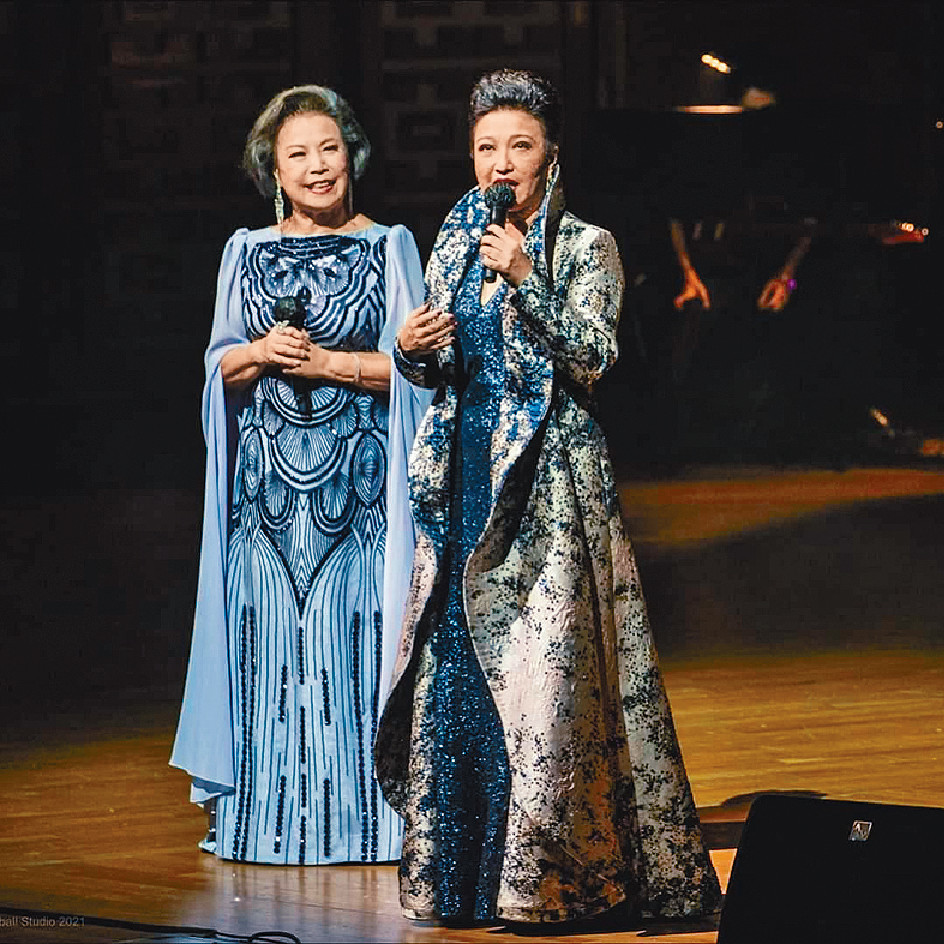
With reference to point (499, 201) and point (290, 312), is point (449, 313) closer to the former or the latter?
point (499, 201)

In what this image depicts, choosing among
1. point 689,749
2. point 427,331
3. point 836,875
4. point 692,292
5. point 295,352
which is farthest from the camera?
point 692,292

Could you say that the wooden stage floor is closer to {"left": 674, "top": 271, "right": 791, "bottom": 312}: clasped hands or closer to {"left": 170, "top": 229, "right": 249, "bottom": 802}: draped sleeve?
{"left": 170, "top": 229, "right": 249, "bottom": 802}: draped sleeve

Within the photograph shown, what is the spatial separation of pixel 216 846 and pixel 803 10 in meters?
10.2

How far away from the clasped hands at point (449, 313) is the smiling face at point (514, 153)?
0.08m

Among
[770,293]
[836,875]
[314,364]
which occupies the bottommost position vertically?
[770,293]

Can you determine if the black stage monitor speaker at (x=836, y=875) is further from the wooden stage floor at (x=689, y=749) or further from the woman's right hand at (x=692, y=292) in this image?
the woman's right hand at (x=692, y=292)

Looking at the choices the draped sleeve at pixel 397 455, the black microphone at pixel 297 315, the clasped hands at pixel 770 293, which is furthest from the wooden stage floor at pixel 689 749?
the clasped hands at pixel 770 293

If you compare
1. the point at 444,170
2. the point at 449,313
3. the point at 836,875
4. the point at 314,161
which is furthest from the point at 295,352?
the point at 444,170

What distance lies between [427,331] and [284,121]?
0.82 m

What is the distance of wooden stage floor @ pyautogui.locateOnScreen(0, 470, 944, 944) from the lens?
4.43m

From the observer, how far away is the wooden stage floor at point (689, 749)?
4.43 m

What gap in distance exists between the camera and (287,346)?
4.75 meters

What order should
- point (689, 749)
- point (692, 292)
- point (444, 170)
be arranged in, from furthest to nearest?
point (692, 292)
point (444, 170)
point (689, 749)

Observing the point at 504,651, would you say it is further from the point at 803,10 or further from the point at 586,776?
the point at 803,10
